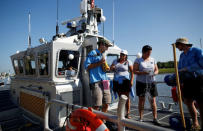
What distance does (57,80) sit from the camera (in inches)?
145

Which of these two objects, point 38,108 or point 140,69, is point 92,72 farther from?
point 38,108

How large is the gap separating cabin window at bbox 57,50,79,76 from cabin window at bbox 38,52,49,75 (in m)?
0.42

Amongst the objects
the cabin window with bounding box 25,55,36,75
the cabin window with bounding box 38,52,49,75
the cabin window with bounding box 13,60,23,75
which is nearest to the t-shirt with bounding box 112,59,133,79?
the cabin window with bounding box 38,52,49,75

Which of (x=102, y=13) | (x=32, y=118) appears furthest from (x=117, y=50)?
(x=32, y=118)

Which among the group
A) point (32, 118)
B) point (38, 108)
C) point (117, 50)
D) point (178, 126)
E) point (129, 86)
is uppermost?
point (117, 50)

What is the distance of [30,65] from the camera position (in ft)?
16.8

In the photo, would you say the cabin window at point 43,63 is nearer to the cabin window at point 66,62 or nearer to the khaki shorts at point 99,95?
the cabin window at point 66,62

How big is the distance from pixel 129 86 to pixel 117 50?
6.66 feet

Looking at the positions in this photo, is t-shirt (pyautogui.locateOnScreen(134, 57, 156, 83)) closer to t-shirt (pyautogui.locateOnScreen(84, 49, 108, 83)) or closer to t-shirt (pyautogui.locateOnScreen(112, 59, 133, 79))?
t-shirt (pyautogui.locateOnScreen(112, 59, 133, 79))

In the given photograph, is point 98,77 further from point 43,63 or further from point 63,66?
point 43,63

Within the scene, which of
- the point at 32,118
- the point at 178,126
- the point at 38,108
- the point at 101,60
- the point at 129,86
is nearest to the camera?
the point at 178,126

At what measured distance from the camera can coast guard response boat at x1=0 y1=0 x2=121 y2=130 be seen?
3.60m

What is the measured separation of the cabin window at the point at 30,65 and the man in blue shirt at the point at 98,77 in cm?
289

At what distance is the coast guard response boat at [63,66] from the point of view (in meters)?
3.60
